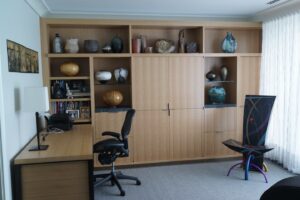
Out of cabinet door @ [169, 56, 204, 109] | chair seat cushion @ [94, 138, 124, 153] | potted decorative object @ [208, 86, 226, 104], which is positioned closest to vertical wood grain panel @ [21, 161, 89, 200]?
chair seat cushion @ [94, 138, 124, 153]

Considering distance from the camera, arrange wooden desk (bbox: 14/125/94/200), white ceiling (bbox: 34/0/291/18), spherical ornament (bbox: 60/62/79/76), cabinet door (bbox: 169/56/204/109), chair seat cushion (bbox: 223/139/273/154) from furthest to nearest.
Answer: cabinet door (bbox: 169/56/204/109), spherical ornament (bbox: 60/62/79/76), white ceiling (bbox: 34/0/291/18), chair seat cushion (bbox: 223/139/273/154), wooden desk (bbox: 14/125/94/200)

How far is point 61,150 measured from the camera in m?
2.74

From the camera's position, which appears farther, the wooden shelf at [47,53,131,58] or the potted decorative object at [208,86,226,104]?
the potted decorative object at [208,86,226,104]

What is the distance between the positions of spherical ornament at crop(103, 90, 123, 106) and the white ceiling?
4.39 ft

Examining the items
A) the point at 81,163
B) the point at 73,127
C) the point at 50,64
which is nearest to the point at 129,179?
the point at 73,127

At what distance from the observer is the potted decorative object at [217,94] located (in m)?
4.89

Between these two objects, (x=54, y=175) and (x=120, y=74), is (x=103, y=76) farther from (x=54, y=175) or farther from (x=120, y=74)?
(x=54, y=175)

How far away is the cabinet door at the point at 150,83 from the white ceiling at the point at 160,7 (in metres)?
0.81

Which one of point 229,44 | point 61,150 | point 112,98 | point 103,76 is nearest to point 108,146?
point 61,150

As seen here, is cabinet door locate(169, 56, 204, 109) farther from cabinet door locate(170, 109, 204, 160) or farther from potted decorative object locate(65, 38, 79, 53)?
potted decorative object locate(65, 38, 79, 53)

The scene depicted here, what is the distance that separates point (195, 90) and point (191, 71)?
32 cm

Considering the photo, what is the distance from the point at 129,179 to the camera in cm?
382

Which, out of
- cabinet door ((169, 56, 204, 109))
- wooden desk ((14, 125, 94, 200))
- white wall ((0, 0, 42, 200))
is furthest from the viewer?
cabinet door ((169, 56, 204, 109))

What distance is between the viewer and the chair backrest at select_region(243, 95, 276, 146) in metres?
4.13
